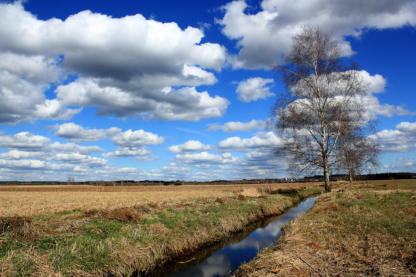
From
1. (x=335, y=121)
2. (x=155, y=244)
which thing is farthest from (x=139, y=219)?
(x=335, y=121)

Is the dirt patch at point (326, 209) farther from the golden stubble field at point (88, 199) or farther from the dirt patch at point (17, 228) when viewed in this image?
the dirt patch at point (17, 228)

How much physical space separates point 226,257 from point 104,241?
503 cm

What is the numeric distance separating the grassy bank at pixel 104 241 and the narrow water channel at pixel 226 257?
664 millimetres

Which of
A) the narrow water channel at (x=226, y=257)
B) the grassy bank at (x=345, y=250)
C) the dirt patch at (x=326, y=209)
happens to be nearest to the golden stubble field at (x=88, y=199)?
the narrow water channel at (x=226, y=257)

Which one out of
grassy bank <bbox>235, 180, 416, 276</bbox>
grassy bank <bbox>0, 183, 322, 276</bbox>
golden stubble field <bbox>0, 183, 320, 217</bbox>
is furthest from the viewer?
golden stubble field <bbox>0, 183, 320, 217</bbox>

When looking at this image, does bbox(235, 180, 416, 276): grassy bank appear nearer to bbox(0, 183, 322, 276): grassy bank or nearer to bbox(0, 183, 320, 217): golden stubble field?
bbox(0, 183, 322, 276): grassy bank

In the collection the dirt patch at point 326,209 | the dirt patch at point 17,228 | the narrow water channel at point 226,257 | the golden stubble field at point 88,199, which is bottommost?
the narrow water channel at point 226,257

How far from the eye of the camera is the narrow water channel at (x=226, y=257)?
9.88 metres

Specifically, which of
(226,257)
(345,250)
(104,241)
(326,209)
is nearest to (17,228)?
(104,241)

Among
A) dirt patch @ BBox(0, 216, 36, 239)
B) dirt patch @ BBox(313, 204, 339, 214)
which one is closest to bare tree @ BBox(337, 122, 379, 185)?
dirt patch @ BBox(313, 204, 339, 214)

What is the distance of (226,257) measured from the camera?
11516mm

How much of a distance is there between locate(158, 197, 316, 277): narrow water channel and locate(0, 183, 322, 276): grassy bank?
2.18ft

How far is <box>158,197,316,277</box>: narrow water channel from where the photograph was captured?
988 centimetres

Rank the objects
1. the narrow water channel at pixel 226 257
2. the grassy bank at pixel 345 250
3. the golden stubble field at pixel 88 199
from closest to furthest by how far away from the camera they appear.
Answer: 1. the grassy bank at pixel 345 250
2. the narrow water channel at pixel 226 257
3. the golden stubble field at pixel 88 199
